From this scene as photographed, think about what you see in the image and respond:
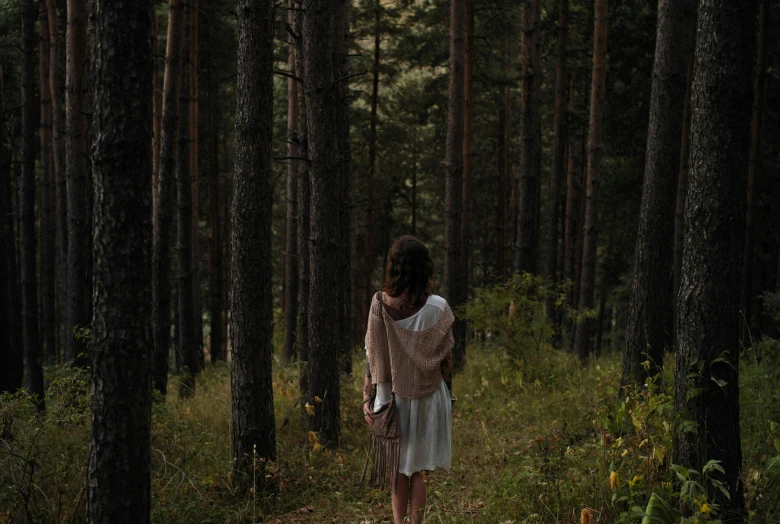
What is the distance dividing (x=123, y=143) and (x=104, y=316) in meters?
1.00

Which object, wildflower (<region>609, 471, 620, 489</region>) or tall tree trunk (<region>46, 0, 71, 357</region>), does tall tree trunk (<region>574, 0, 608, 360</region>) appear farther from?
tall tree trunk (<region>46, 0, 71, 357</region>)

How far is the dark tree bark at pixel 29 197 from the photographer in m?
12.4

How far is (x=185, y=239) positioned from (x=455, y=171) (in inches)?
220

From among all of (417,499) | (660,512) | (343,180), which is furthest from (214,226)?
(660,512)

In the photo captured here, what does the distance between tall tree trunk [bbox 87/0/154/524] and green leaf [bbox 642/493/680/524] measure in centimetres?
318

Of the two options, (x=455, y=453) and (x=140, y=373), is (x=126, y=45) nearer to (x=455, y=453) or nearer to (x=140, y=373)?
(x=140, y=373)

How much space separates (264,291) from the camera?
21.9 feet

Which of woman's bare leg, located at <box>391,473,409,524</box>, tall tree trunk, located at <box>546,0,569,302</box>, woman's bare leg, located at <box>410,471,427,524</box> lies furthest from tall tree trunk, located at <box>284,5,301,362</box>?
woman's bare leg, located at <box>410,471,427,524</box>

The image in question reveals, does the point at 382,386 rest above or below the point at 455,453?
above

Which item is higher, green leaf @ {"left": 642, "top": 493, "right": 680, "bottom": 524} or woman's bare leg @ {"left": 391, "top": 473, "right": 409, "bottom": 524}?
green leaf @ {"left": 642, "top": 493, "right": 680, "bottom": 524}

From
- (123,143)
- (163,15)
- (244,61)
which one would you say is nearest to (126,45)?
(123,143)

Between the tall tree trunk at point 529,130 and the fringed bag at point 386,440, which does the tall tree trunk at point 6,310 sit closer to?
the fringed bag at point 386,440

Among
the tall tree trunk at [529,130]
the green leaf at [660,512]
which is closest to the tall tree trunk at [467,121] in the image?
the tall tree trunk at [529,130]

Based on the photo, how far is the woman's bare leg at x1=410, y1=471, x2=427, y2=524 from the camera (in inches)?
210
